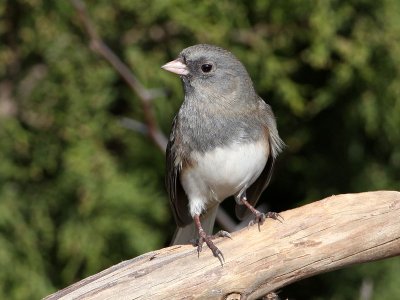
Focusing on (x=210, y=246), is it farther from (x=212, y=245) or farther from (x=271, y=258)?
(x=271, y=258)

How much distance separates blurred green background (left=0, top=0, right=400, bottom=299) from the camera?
339cm

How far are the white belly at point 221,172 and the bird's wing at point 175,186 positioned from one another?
0.04 m

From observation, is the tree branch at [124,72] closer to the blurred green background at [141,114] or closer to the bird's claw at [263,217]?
the blurred green background at [141,114]

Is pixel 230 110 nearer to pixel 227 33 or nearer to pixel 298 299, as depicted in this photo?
pixel 227 33

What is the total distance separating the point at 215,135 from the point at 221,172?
0.13 metres

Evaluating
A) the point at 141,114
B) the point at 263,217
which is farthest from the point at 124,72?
the point at 263,217

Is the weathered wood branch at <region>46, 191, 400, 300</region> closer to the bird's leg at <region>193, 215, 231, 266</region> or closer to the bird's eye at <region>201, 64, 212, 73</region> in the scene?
the bird's leg at <region>193, 215, 231, 266</region>

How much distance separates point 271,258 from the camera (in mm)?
2402

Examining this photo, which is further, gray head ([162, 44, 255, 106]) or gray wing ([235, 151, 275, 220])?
gray wing ([235, 151, 275, 220])

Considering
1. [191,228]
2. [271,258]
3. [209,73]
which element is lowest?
[191,228]

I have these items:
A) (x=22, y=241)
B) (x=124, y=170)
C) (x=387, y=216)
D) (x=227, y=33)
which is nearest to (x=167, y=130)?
(x=124, y=170)

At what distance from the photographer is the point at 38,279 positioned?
334cm

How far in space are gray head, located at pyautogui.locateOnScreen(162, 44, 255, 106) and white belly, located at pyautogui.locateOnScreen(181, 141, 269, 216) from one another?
24cm

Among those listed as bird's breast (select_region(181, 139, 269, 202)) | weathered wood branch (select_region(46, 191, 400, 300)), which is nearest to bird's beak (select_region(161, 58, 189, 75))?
bird's breast (select_region(181, 139, 269, 202))
